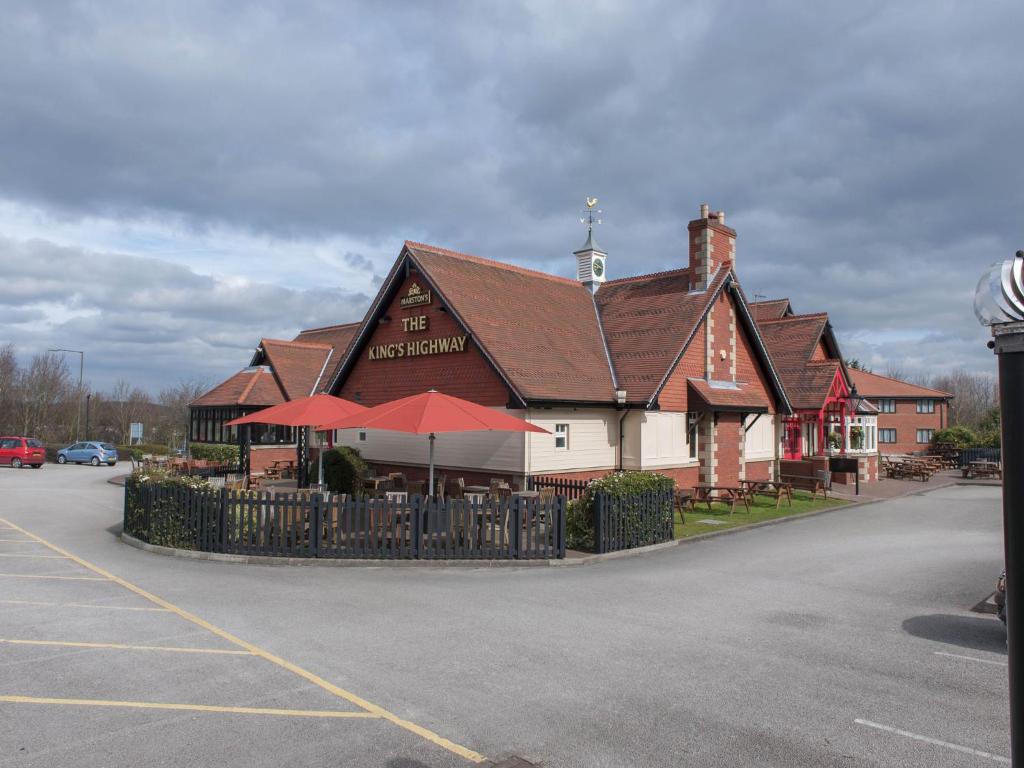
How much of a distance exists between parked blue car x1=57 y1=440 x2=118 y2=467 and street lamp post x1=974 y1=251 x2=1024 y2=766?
166ft

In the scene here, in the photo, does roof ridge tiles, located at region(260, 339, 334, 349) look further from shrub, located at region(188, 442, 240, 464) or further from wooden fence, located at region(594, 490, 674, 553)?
wooden fence, located at region(594, 490, 674, 553)

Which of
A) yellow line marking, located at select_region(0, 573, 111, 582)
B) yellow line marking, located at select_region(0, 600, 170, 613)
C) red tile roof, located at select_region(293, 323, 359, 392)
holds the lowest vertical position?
yellow line marking, located at select_region(0, 600, 170, 613)

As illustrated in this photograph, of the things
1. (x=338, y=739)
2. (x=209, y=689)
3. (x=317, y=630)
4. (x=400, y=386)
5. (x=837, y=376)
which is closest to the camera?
(x=338, y=739)

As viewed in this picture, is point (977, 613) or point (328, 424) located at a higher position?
point (328, 424)

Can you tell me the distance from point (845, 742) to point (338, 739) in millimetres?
4074

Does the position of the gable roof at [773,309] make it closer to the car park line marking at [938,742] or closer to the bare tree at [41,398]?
the car park line marking at [938,742]

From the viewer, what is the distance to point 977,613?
1005 centimetres

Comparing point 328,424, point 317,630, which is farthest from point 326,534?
point 317,630

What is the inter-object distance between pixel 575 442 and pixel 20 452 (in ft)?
117

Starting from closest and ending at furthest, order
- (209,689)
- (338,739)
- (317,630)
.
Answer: (338,739)
(209,689)
(317,630)

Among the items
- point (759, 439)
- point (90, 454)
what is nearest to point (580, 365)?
point (759, 439)

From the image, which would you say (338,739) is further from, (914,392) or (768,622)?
(914,392)

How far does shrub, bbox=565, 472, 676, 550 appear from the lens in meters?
14.5

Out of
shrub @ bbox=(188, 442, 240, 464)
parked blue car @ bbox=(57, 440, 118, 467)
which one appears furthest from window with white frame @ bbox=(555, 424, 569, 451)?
parked blue car @ bbox=(57, 440, 118, 467)
